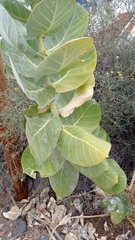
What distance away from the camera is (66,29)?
2.19 feet

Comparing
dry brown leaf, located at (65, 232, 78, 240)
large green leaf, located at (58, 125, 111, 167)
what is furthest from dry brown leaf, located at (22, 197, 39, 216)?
large green leaf, located at (58, 125, 111, 167)

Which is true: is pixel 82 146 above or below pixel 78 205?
above

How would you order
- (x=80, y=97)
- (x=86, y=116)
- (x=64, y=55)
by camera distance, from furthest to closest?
(x=86, y=116), (x=80, y=97), (x=64, y=55)

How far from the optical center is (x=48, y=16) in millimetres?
548

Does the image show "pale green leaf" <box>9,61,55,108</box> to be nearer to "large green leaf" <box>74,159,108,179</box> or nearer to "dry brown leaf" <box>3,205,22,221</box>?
"large green leaf" <box>74,159,108,179</box>

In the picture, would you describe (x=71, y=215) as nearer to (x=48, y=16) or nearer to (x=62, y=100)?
(x=62, y=100)

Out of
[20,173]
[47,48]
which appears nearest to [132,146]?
[20,173]

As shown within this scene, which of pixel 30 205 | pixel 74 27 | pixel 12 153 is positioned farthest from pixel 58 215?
pixel 74 27

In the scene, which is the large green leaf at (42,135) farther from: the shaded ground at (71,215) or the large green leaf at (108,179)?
the shaded ground at (71,215)

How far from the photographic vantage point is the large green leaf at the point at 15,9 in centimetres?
60

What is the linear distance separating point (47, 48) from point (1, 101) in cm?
73

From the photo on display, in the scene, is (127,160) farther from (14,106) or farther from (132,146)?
(14,106)

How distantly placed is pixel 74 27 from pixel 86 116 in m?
0.30

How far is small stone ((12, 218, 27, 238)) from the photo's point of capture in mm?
1497
